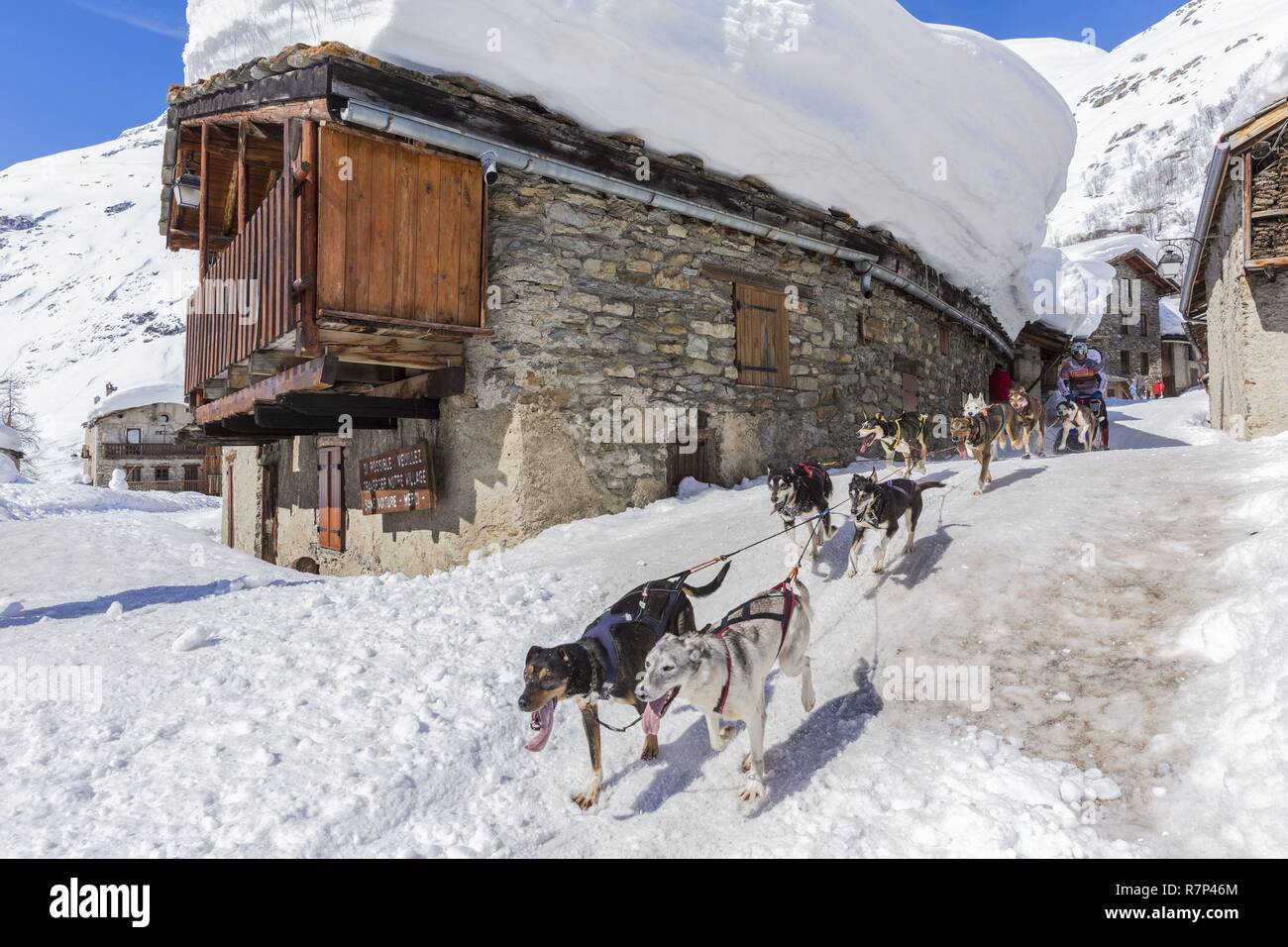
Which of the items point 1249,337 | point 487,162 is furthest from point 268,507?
point 1249,337

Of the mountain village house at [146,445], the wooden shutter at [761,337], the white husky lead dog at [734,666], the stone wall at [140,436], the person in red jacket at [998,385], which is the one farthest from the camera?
the stone wall at [140,436]

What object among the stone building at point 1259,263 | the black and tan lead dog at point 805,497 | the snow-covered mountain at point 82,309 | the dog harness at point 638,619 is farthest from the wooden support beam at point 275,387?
the snow-covered mountain at point 82,309

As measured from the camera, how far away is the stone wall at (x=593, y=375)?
7.53 m

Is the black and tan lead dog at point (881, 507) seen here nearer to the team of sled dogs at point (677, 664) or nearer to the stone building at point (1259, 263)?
the team of sled dogs at point (677, 664)

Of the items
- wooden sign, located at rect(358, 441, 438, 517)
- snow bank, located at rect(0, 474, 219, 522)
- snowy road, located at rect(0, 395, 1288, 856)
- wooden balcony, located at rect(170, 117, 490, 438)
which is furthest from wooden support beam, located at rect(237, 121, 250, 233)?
snow bank, located at rect(0, 474, 219, 522)

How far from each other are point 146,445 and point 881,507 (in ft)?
162

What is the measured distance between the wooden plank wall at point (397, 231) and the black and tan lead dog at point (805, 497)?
152 inches

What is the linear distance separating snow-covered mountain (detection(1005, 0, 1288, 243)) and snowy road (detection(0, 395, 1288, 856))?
2198 inches

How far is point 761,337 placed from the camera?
9477mm

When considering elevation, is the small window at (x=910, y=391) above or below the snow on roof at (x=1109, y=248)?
below

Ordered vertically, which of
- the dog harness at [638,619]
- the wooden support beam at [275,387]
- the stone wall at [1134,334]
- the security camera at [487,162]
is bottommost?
the dog harness at [638,619]

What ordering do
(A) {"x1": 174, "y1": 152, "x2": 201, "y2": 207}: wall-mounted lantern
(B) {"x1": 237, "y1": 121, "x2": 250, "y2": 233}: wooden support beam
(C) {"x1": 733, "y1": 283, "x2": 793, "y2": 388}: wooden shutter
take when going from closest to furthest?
(B) {"x1": 237, "y1": 121, "x2": 250, "y2": 233}: wooden support beam < (C) {"x1": 733, "y1": 283, "x2": 793, "y2": 388}: wooden shutter < (A) {"x1": 174, "y1": 152, "x2": 201, "y2": 207}: wall-mounted lantern

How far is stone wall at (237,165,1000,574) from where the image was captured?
753 centimetres

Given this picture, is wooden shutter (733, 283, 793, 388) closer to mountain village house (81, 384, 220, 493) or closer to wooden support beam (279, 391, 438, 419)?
wooden support beam (279, 391, 438, 419)
